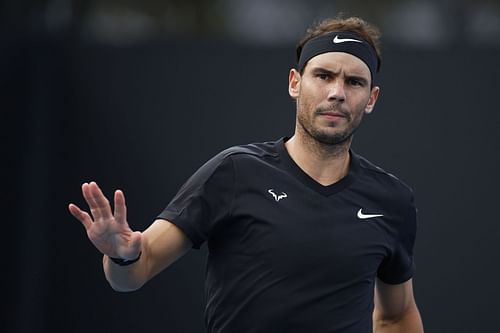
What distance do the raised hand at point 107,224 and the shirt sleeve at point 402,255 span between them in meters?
1.10

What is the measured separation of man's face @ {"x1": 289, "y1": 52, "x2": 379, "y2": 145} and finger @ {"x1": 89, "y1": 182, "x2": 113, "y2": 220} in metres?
0.91

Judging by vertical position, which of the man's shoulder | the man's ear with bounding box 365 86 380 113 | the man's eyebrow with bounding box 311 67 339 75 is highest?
the man's eyebrow with bounding box 311 67 339 75

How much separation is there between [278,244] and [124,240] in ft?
1.86

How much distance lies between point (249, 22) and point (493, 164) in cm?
213

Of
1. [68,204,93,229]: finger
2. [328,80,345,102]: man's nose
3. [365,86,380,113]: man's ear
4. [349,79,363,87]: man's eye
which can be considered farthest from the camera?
[365,86,380,113]: man's ear

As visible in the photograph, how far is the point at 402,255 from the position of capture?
333 centimetres

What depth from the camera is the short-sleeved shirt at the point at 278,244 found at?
2939mm

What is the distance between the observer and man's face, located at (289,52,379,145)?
3.13m

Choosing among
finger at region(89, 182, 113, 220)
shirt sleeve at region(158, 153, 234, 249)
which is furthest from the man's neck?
finger at region(89, 182, 113, 220)

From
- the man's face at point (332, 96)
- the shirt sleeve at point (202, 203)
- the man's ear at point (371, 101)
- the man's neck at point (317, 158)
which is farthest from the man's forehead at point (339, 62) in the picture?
the shirt sleeve at point (202, 203)

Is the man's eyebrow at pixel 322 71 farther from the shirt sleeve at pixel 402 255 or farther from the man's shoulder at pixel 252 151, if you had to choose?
the shirt sleeve at pixel 402 255

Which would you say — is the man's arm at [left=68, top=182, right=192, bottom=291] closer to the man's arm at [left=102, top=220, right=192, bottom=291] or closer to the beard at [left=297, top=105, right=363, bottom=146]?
the man's arm at [left=102, top=220, right=192, bottom=291]

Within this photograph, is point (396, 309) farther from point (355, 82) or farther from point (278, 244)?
point (355, 82)

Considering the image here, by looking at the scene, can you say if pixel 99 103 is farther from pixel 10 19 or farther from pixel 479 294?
pixel 479 294
